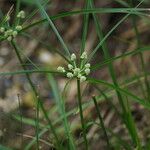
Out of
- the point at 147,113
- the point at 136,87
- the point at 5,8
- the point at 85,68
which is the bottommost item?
the point at 85,68

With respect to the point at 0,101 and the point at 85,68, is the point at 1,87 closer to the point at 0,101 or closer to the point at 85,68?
the point at 0,101

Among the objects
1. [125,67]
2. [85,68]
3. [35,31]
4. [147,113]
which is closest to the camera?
[85,68]

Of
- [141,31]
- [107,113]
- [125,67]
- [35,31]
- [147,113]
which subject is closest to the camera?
[147,113]

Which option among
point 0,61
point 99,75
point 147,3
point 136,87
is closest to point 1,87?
point 0,61

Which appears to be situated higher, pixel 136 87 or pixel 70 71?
pixel 136 87

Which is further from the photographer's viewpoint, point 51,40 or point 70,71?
point 51,40

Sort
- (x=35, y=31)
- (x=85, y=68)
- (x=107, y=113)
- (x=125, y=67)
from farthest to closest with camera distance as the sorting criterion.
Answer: (x=35, y=31), (x=125, y=67), (x=107, y=113), (x=85, y=68)

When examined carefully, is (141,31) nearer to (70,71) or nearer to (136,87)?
(136,87)

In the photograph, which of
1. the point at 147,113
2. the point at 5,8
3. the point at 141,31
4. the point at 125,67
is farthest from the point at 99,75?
the point at 5,8

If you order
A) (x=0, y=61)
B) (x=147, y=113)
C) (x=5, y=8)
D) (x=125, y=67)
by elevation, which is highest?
(x=5, y=8)
